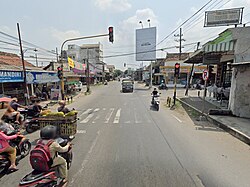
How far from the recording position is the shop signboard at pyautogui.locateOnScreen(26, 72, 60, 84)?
14.3m

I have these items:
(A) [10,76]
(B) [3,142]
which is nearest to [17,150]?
(B) [3,142]

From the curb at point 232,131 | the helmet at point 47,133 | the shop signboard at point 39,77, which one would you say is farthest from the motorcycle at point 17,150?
the shop signboard at point 39,77

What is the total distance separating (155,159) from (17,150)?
4032 mm

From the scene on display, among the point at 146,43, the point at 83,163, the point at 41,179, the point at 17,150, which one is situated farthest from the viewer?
the point at 146,43

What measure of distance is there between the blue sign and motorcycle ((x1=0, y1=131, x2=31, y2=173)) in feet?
30.5

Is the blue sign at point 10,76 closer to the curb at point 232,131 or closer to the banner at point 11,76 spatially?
the banner at point 11,76

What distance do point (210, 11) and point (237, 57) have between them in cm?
642

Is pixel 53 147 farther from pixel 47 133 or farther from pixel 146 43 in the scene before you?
pixel 146 43

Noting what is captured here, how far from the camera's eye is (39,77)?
51.1 ft

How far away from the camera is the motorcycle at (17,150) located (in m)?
3.96

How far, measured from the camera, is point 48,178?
2984 mm

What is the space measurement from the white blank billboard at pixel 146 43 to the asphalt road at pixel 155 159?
1087 inches

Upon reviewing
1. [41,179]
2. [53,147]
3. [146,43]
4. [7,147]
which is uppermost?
[146,43]

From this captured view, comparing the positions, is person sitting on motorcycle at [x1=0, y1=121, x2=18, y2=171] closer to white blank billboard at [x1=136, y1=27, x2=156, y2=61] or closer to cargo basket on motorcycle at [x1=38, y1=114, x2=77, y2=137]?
cargo basket on motorcycle at [x1=38, y1=114, x2=77, y2=137]
